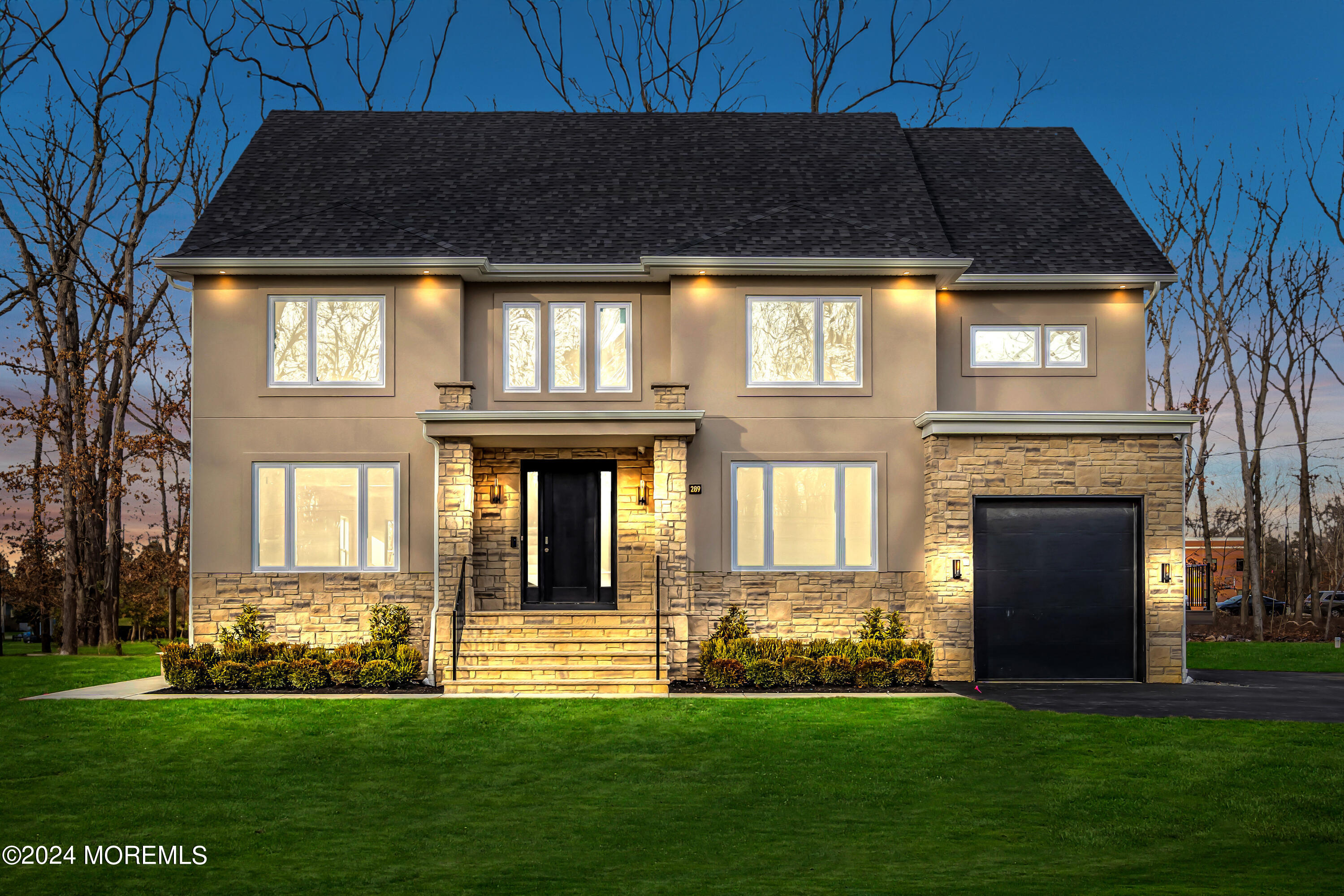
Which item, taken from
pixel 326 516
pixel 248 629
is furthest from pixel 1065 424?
pixel 248 629

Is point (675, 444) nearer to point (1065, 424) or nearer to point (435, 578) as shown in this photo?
point (435, 578)

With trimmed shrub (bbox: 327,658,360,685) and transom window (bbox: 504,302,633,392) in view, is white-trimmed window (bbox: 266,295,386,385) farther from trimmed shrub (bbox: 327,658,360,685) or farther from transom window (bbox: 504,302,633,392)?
trimmed shrub (bbox: 327,658,360,685)

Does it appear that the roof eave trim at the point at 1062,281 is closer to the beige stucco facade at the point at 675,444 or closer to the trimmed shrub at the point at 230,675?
the beige stucco facade at the point at 675,444

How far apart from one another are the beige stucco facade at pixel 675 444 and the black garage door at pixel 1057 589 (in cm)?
29

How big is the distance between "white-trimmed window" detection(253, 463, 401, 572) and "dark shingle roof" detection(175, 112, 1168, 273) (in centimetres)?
326

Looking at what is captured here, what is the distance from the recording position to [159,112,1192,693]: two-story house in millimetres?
14547

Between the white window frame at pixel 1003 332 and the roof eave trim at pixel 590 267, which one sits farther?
the white window frame at pixel 1003 332

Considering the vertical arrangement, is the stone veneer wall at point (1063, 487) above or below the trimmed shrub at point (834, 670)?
above

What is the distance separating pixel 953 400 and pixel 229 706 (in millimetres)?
11101

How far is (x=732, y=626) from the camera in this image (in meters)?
14.9

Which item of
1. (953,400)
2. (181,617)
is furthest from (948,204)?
(181,617)

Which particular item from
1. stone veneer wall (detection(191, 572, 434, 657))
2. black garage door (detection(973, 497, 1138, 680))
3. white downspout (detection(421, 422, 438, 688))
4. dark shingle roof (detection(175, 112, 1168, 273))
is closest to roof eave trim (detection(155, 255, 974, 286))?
dark shingle roof (detection(175, 112, 1168, 273))

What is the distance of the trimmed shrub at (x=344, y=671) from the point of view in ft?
45.4

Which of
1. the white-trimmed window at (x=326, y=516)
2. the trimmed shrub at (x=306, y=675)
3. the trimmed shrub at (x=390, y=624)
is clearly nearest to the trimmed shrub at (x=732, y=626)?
the trimmed shrub at (x=390, y=624)
